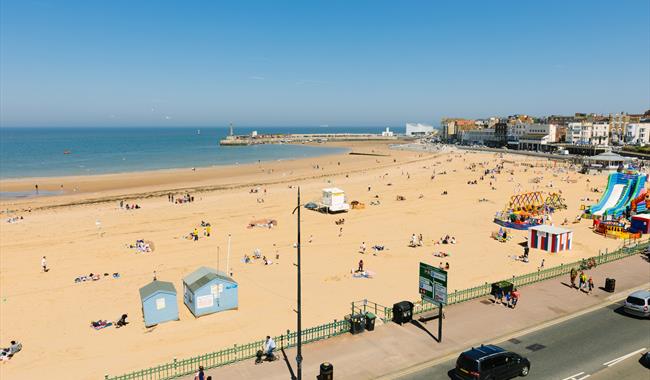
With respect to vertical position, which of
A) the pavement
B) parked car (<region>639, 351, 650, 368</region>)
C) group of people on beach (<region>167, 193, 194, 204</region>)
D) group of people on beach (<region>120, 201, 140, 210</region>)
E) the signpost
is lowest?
group of people on beach (<region>120, 201, 140, 210</region>)

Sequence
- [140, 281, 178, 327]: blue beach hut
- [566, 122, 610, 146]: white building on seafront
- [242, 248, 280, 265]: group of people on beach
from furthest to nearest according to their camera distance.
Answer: [566, 122, 610, 146]: white building on seafront
[242, 248, 280, 265]: group of people on beach
[140, 281, 178, 327]: blue beach hut

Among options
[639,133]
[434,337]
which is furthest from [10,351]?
[639,133]

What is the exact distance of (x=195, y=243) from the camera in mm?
30438

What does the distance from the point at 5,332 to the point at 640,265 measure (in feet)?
97.7

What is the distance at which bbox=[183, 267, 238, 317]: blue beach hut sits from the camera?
60.2ft

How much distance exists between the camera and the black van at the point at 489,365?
12117 millimetres

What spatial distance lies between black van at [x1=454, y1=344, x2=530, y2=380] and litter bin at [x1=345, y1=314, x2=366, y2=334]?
3.82 metres

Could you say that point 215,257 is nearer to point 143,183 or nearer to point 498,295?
point 498,295

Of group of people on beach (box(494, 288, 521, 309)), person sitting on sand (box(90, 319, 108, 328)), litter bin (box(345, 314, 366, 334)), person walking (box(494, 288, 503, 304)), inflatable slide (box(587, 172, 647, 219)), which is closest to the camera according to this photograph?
litter bin (box(345, 314, 366, 334))

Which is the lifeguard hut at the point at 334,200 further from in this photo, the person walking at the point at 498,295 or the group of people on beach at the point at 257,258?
the person walking at the point at 498,295

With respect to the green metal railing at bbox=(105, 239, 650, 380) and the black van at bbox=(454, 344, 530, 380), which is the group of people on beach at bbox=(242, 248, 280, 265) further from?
the black van at bbox=(454, 344, 530, 380)

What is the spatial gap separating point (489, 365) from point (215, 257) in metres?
18.6

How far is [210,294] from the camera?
18.5 m

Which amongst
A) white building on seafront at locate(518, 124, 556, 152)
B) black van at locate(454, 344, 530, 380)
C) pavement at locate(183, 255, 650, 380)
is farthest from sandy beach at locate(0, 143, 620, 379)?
white building on seafront at locate(518, 124, 556, 152)
